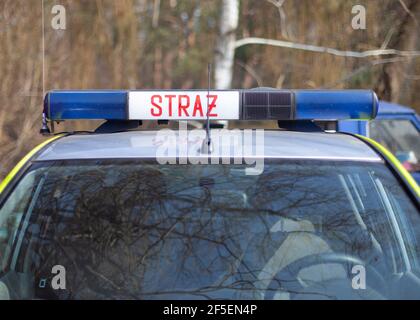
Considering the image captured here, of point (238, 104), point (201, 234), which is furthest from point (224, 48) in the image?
point (201, 234)

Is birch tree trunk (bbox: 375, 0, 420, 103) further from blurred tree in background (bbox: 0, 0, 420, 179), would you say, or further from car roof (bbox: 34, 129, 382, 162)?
car roof (bbox: 34, 129, 382, 162)

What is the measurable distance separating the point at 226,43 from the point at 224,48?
0.08 meters

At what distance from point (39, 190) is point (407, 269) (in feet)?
4.36

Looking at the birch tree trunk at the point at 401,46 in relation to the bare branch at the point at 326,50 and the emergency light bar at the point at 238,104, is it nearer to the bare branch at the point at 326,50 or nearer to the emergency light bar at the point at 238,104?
the bare branch at the point at 326,50

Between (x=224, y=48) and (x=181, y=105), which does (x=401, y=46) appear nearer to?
(x=224, y=48)

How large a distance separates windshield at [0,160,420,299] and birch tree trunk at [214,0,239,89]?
29.7 feet

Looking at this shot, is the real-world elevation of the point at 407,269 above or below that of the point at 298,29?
below

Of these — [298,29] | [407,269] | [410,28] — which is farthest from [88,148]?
[298,29]

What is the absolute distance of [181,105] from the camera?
9.12 feet

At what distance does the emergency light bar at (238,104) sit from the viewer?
2.84m

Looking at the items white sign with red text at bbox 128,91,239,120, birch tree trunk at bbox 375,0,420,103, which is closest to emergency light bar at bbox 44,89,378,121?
white sign with red text at bbox 128,91,239,120

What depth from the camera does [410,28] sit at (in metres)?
11.2

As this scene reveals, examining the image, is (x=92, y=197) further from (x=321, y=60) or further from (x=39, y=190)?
(x=321, y=60)

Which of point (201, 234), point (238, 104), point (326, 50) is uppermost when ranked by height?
point (326, 50)
